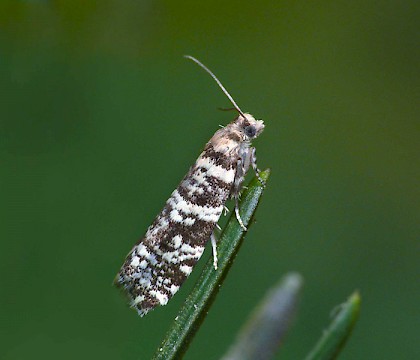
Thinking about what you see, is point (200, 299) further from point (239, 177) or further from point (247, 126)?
point (247, 126)

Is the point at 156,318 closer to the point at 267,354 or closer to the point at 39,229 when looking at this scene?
the point at 39,229

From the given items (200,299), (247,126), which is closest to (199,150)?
(247,126)

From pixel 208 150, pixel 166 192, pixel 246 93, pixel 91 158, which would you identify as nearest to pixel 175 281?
pixel 208 150

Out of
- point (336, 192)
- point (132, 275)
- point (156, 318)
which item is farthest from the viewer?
point (336, 192)

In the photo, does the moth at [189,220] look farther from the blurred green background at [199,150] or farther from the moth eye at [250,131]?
the blurred green background at [199,150]

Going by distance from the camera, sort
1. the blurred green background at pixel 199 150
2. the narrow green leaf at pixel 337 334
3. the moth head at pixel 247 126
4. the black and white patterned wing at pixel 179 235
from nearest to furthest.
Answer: the narrow green leaf at pixel 337 334 → the black and white patterned wing at pixel 179 235 → the moth head at pixel 247 126 → the blurred green background at pixel 199 150

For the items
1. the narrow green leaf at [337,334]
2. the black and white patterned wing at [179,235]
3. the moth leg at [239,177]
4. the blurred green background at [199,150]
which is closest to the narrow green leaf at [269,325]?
the narrow green leaf at [337,334]

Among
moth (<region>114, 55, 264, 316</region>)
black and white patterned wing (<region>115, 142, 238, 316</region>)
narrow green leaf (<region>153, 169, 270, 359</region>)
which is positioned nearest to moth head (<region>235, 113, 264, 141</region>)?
moth (<region>114, 55, 264, 316</region>)
